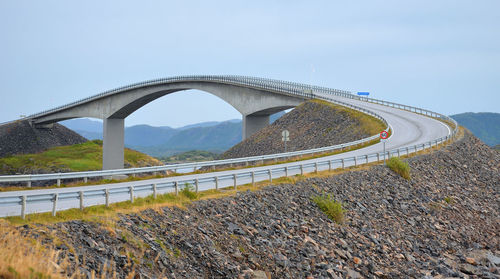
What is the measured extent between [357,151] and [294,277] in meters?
25.6

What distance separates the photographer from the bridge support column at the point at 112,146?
8224 centimetres

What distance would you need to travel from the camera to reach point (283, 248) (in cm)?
1686

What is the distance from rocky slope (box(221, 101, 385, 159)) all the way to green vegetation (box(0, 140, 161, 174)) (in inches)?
1293

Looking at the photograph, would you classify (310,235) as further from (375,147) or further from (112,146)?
(112,146)

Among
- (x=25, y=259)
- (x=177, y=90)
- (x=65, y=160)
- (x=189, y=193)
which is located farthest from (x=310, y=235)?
(x=65, y=160)

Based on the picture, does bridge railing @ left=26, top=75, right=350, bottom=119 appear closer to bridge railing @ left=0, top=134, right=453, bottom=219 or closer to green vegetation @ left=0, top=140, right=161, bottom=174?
green vegetation @ left=0, top=140, right=161, bottom=174

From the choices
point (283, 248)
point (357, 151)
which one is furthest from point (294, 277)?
point (357, 151)

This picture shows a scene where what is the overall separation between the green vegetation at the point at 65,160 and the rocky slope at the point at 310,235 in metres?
57.6

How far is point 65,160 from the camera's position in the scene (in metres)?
75.9

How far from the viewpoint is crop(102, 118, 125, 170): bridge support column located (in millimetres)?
82238

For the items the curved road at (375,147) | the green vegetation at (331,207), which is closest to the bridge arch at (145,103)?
the curved road at (375,147)

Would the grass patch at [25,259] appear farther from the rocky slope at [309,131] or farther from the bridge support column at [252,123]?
the bridge support column at [252,123]

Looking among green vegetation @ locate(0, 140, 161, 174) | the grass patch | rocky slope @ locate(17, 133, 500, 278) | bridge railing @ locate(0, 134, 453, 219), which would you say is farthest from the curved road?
green vegetation @ locate(0, 140, 161, 174)

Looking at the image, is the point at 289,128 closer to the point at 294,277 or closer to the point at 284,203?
the point at 284,203
